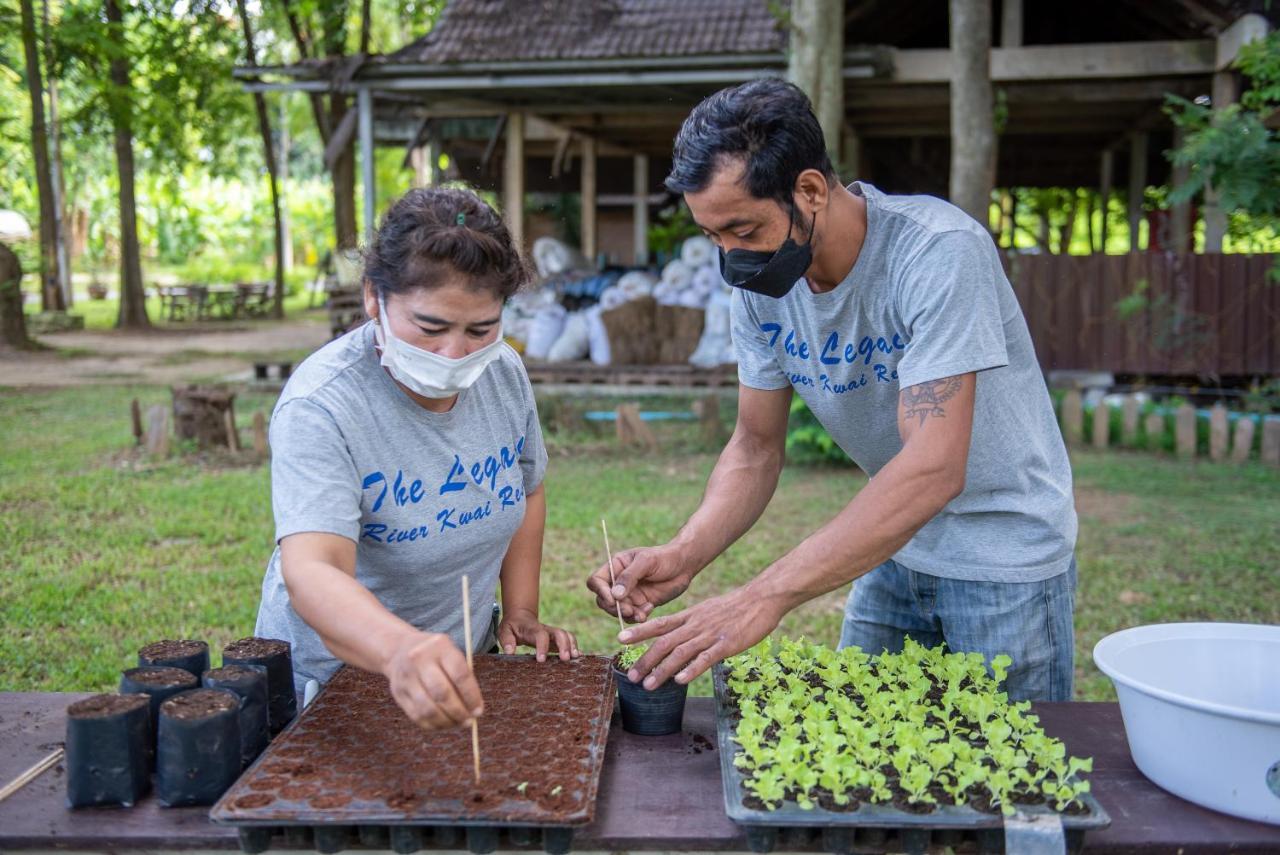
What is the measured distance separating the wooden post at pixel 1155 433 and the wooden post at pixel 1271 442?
749mm

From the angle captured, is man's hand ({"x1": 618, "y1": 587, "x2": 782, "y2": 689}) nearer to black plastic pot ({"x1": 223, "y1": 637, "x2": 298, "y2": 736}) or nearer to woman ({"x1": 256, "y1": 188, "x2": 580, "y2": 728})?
woman ({"x1": 256, "y1": 188, "x2": 580, "y2": 728})

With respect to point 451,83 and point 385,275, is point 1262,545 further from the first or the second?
point 451,83

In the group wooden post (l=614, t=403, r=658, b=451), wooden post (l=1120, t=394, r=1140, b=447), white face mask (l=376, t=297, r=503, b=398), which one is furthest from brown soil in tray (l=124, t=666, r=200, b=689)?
wooden post (l=1120, t=394, r=1140, b=447)

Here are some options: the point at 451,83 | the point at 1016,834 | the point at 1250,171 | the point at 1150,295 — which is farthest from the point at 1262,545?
the point at 451,83

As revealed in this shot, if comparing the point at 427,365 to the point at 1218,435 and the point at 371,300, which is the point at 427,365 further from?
the point at 1218,435

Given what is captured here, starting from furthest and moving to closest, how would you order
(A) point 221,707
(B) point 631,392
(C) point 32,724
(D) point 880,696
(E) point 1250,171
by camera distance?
1. (B) point 631,392
2. (E) point 1250,171
3. (C) point 32,724
4. (D) point 880,696
5. (A) point 221,707

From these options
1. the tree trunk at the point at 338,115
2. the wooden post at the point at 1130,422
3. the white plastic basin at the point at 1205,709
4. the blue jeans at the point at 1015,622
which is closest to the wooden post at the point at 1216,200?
the wooden post at the point at 1130,422

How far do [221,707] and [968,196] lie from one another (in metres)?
7.28

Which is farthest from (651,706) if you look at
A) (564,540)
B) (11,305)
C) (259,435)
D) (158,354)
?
(158,354)

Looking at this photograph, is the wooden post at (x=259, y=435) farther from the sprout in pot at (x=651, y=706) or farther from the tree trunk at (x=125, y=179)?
the tree trunk at (x=125, y=179)

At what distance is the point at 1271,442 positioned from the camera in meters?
8.83

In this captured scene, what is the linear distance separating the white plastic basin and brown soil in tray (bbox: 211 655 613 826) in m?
0.93

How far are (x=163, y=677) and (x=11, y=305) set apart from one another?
16463mm

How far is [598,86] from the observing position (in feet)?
36.8
